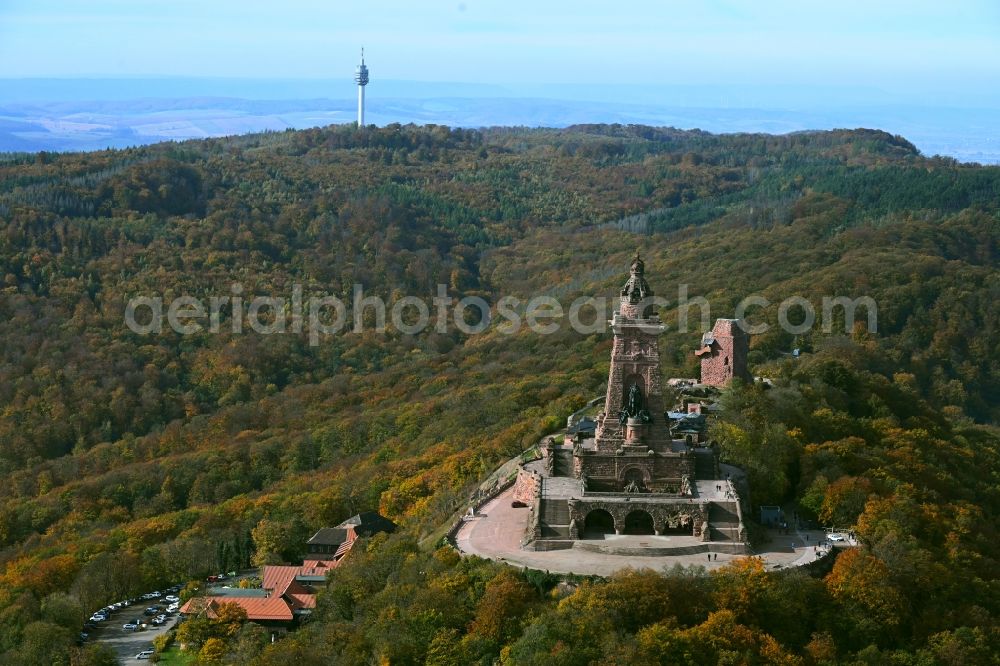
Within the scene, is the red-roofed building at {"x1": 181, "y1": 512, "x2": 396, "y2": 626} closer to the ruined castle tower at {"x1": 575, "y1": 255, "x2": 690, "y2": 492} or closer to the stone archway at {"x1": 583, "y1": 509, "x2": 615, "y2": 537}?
the stone archway at {"x1": 583, "y1": 509, "x2": 615, "y2": 537}

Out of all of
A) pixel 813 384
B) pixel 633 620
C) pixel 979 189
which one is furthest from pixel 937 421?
pixel 979 189

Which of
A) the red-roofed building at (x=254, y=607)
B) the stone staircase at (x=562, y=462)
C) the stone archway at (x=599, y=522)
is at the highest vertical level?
the stone staircase at (x=562, y=462)

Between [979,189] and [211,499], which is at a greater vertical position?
[979,189]

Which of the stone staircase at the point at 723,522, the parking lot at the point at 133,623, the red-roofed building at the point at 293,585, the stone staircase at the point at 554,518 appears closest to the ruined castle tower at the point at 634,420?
the stone staircase at the point at 554,518

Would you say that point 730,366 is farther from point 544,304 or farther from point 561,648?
point 544,304

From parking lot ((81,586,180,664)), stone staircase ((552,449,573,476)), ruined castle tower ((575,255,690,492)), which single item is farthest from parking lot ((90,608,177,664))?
ruined castle tower ((575,255,690,492))

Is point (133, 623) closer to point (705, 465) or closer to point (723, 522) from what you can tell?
point (705, 465)

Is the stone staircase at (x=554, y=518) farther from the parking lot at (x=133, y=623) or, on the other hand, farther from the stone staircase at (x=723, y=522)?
the parking lot at (x=133, y=623)
